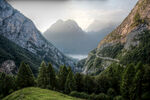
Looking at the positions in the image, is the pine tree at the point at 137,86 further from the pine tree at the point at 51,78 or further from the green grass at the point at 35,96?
the pine tree at the point at 51,78

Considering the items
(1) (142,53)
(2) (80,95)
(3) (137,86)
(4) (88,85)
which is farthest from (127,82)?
(1) (142,53)

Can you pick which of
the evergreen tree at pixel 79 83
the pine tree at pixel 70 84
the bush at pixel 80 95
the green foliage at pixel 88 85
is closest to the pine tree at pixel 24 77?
the pine tree at pixel 70 84

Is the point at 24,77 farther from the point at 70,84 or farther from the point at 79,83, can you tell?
the point at 79,83

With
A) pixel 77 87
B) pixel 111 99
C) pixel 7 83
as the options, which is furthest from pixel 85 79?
pixel 7 83

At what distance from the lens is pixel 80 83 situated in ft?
223

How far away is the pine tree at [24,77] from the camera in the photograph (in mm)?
58094

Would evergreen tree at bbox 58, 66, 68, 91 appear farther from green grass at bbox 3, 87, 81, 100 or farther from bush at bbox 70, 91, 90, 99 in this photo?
green grass at bbox 3, 87, 81, 100

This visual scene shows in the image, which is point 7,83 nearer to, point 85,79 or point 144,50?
point 85,79

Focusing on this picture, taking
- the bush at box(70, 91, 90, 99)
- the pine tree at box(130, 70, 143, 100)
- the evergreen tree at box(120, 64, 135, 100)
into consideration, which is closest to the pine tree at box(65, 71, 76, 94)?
the bush at box(70, 91, 90, 99)

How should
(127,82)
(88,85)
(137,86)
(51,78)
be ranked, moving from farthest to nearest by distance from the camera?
(88,85) → (51,78) → (127,82) → (137,86)

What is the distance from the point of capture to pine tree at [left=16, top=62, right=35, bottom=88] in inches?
2287

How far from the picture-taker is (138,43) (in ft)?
600

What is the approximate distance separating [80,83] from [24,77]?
3315 centimetres

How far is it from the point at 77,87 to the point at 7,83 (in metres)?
42.5
